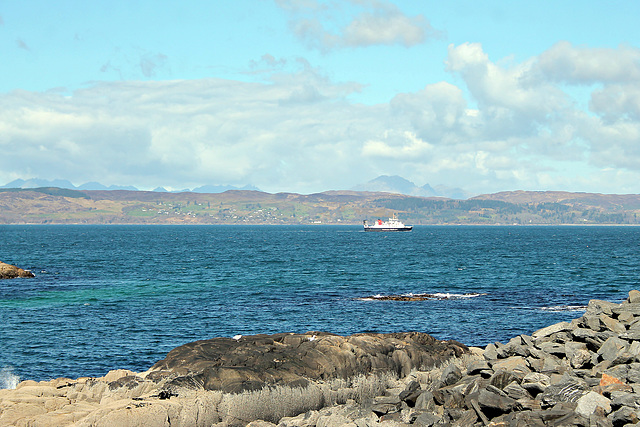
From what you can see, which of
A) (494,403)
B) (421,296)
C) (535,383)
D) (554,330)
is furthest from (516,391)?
(421,296)

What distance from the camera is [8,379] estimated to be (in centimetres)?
2903

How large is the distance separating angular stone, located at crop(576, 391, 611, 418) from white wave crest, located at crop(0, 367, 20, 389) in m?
24.0

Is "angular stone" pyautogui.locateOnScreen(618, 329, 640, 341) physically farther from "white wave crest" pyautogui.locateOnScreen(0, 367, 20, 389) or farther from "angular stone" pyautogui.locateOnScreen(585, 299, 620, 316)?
"white wave crest" pyautogui.locateOnScreen(0, 367, 20, 389)

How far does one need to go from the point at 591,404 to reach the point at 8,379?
26109mm

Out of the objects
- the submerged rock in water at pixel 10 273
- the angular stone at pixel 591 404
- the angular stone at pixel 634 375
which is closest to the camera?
the angular stone at pixel 591 404

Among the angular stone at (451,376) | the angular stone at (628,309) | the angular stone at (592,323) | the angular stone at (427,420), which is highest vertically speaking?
the angular stone at (628,309)

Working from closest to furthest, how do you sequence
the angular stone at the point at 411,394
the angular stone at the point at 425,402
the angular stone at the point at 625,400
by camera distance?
the angular stone at the point at 625,400
the angular stone at the point at 425,402
the angular stone at the point at 411,394

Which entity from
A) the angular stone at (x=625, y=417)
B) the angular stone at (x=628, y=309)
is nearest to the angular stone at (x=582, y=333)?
the angular stone at (x=628, y=309)

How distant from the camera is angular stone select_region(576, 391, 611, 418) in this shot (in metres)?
14.1

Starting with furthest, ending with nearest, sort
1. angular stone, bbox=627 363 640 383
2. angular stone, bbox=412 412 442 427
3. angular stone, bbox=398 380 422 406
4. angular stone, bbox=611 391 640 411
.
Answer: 1. angular stone, bbox=398 380 422 406
2. angular stone, bbox=627 363 640 383
3. angular stone, bbox=412 412 442 427
4. angular stone, bbox=611 391 640 411

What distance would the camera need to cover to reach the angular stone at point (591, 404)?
14.1 m

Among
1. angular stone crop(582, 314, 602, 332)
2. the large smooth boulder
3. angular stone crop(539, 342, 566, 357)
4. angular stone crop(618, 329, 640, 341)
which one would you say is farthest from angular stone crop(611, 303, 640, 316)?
the large smooth boulder

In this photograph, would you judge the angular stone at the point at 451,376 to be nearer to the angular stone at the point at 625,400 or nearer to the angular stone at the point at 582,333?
the angular stone at the point at 625,400

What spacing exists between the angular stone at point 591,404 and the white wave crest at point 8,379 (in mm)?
23976
